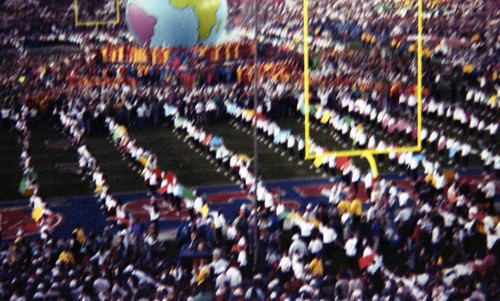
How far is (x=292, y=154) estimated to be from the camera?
925 inches

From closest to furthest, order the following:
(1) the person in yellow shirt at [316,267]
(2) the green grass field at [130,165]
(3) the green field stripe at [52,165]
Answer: (1) the person in yellow shirt at [316,267] → (3) the green field stripe at [52,165] → (2) the green grass field at [130,165]

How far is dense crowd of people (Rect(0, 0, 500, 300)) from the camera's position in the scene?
48.8ft

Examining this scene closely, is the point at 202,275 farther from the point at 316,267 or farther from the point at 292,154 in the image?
the point at 292,154

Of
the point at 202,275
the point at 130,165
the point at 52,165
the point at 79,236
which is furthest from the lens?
the point at 52,165

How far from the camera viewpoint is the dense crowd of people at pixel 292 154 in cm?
1486

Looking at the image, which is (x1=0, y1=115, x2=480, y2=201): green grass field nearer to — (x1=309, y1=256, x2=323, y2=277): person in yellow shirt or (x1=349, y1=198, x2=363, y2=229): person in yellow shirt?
(x1=349, y1=198, x2=363, y2=229): person in yellow shirt

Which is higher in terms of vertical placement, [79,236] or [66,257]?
[79,236]

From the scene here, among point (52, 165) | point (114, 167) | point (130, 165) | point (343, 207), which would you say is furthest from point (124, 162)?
point (343, 207)

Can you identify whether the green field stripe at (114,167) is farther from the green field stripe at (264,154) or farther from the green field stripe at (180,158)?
the green field stripe at (264,154)

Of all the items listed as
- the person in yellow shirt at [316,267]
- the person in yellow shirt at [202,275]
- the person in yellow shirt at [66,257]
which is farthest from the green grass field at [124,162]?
the person in yellow shirt at [202,275]

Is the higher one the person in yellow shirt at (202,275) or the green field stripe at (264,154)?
the green field stripe at (264,154)

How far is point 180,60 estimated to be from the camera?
31578mm

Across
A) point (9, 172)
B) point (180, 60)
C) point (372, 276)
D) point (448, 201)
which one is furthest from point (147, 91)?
point (372, 276)

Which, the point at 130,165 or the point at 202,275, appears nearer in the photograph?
the point at 202,275
